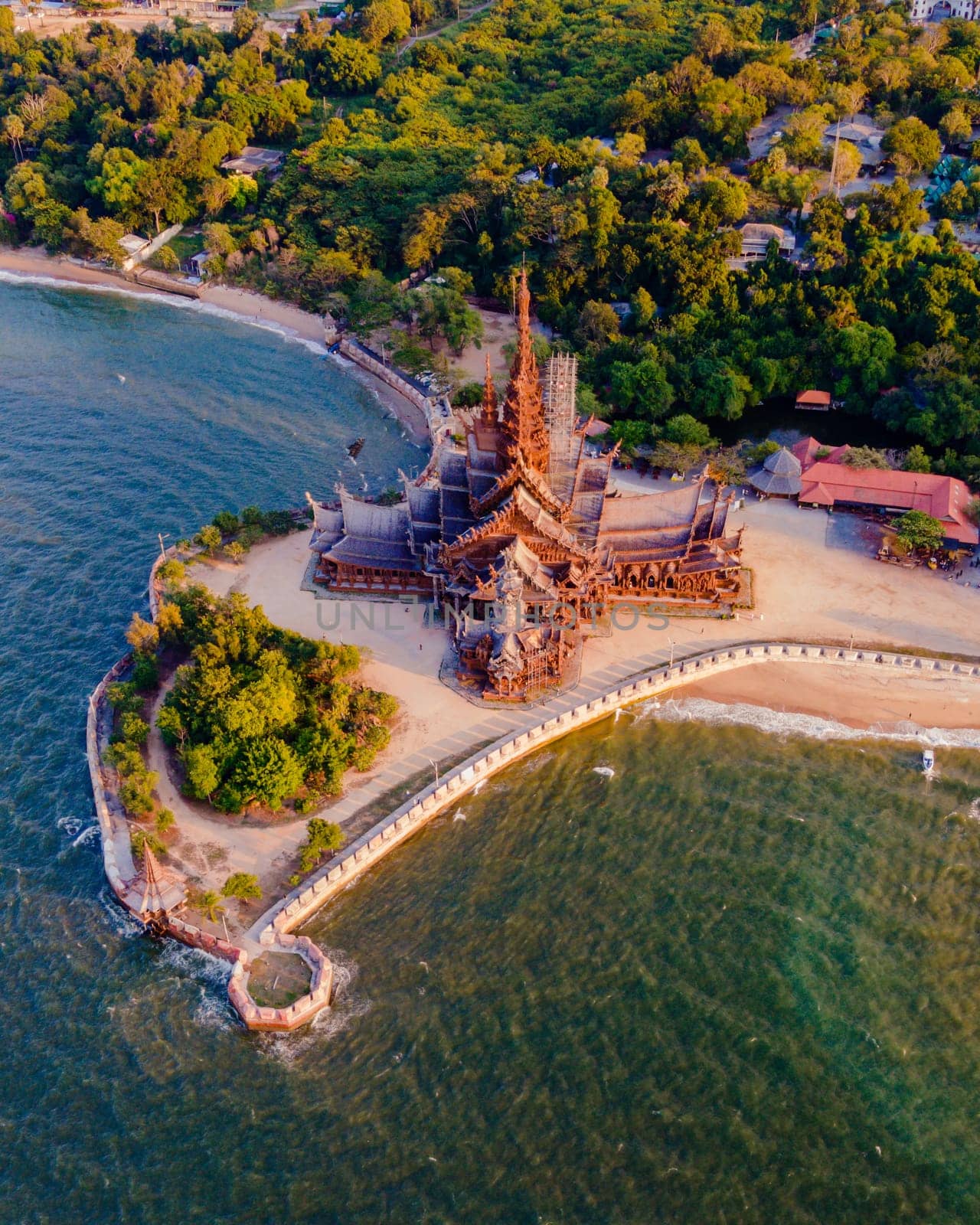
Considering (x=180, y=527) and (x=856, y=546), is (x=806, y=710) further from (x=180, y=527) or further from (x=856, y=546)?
(x=180, y=527)

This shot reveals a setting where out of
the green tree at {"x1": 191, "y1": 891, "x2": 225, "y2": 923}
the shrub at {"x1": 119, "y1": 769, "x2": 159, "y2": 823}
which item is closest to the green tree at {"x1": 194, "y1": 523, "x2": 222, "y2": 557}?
the shrub at {"x1": 119, "y1": 769, "x2": 159, "y2": 823}

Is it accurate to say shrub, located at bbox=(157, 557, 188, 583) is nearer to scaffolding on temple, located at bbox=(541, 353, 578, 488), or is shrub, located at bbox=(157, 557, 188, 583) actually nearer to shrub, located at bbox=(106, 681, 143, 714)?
shrub, located at bbox=(106, 681, 143, 714)

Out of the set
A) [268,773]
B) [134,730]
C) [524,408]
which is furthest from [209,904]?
[524,408]

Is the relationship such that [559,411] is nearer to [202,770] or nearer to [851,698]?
[851,698]

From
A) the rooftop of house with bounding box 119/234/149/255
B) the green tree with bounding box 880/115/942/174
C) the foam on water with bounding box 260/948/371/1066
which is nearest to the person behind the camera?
the foam on water with bounding box 260/948/371/1066

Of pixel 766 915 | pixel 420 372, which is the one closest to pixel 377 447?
pixel 420 372

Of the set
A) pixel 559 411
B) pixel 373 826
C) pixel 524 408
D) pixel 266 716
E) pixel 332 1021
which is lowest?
pixel 332 1021

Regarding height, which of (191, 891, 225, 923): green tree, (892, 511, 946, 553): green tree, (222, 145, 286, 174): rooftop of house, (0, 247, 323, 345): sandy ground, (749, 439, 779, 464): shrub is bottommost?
(191, 891, 225, 923): green tree
